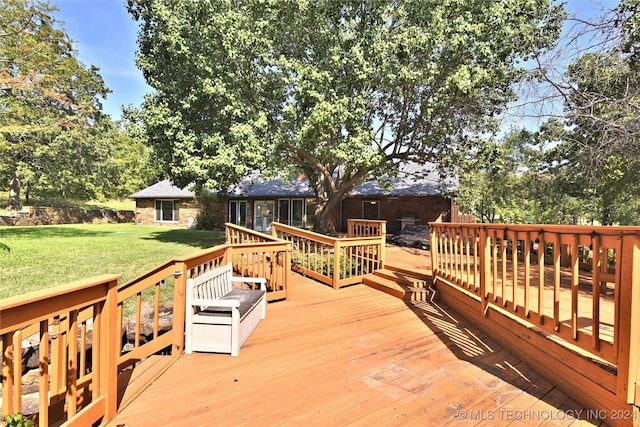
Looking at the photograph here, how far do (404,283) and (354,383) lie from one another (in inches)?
133

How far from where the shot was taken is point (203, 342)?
11.0ft

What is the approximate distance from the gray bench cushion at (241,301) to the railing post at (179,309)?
0.24 m

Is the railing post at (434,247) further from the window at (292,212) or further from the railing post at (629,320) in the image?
the window at (292,212)

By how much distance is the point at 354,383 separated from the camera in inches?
108

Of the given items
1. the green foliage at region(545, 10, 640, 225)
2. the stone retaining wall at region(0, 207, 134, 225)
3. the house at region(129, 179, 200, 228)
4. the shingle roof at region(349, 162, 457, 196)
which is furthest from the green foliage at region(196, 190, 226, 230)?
the green foliage at region(545, 10, 640, 225)

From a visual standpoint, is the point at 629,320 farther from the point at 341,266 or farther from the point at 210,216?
the point at 210,216

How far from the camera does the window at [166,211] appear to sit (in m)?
21.8

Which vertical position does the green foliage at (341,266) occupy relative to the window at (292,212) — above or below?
below

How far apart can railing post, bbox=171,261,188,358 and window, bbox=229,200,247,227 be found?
16.4 metres

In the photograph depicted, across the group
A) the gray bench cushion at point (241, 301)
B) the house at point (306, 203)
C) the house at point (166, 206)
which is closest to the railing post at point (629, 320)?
the gray bench cushion at point (241, 301)

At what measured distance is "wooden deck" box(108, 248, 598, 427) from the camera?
228cm

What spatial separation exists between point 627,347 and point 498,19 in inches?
354

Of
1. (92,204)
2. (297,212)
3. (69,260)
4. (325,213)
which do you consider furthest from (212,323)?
(92,204)

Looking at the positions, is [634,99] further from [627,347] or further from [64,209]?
[64,209]
